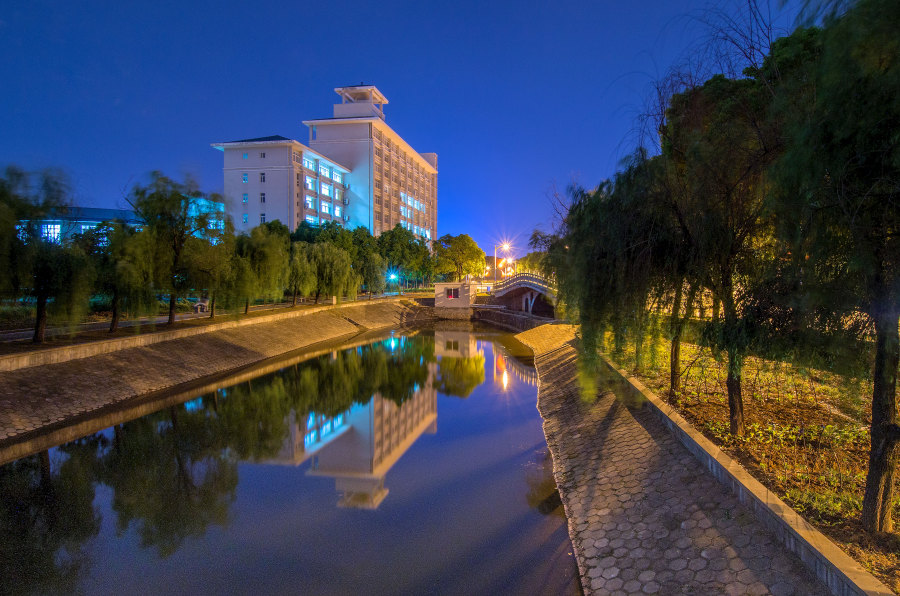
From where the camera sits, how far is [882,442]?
5.29 m

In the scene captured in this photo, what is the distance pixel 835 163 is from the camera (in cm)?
450

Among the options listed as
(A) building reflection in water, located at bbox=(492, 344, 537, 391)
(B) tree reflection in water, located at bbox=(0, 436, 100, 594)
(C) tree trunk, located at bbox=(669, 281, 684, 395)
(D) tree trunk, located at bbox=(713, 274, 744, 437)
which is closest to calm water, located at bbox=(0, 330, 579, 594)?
(B) tree reflection in water, located at bbox=(0, 436, 100, 594)

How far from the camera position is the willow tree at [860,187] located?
4.09m

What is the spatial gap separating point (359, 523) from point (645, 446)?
5658 millimetres

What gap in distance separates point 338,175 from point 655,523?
70.1 m

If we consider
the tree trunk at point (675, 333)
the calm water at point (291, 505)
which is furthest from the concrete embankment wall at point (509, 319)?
the tree trunk at point (675, 333)

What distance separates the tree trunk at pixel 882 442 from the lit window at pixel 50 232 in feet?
69.4

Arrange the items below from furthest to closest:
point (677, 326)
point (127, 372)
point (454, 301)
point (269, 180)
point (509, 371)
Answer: point (269, 180) → point (454, 301) → point (509, 371) → point (127, 372) → point (677, 326)

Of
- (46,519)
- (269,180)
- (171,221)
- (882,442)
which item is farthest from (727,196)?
(269,180)

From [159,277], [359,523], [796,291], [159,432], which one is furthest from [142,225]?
[796,291]

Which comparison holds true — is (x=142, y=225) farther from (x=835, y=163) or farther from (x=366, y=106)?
(x=366, y=106)

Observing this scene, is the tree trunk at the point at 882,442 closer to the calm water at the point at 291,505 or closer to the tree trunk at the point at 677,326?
the calm water at the point at 291,505

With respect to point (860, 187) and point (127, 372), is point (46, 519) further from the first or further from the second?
point (860, 187)

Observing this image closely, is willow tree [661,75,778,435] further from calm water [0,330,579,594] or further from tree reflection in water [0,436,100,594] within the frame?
tree reflection in water [0,436,100,594]
